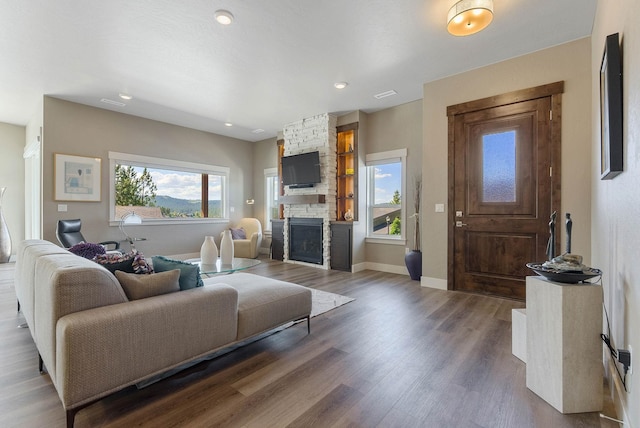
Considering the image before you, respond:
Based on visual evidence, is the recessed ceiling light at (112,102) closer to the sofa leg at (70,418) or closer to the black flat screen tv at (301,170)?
the black flat screen tv at (301,170)

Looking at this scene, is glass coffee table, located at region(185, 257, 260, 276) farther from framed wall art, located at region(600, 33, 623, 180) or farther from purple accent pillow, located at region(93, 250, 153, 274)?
framed wall art, located at region(600, 33, 623, 180)

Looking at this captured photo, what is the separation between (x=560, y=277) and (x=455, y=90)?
307 cm

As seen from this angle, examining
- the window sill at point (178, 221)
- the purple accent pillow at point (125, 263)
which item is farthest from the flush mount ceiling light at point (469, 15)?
the window sill at point (178, 221)

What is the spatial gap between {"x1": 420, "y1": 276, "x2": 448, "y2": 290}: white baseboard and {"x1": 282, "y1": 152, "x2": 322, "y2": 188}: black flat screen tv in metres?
2.58

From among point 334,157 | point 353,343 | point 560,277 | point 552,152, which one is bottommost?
point 353,343

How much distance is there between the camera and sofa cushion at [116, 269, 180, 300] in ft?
5.53

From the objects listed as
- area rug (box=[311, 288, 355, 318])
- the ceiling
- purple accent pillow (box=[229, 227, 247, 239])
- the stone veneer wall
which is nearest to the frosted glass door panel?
the ceiling

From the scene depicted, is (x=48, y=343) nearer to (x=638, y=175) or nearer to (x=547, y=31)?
(x=638, y=175)

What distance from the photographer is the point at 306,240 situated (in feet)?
19.6

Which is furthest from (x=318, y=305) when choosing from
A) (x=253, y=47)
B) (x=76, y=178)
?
(x=76, y=178)

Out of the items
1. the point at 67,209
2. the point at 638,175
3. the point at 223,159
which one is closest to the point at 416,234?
the point at 638,175

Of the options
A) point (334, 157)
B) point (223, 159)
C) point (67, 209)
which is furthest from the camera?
point (223, 159)

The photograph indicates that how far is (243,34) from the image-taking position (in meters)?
3.03

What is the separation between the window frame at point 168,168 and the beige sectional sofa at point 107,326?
154 inches
